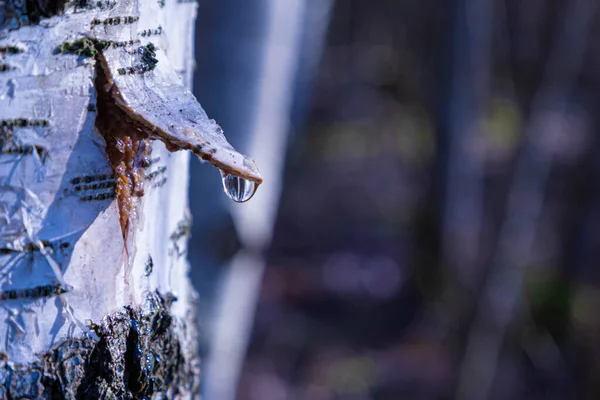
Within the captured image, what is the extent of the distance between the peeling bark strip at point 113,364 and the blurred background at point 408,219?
1.14m

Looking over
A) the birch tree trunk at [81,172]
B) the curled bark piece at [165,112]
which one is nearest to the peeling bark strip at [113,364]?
the birch tree trunk at [81,172]

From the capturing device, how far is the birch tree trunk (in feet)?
1.95

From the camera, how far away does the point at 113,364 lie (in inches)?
27.2

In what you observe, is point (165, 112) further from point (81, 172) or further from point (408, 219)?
point (408, 219)

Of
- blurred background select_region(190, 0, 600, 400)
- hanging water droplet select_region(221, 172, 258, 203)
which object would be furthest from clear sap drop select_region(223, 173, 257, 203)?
blurred background select_region(190, 0, 600, 400)

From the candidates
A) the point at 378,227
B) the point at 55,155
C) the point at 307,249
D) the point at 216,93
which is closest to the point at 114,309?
the point at 55,155

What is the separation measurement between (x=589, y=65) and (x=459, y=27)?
9.56ft

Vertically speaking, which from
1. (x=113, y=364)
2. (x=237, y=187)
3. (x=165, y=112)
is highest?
(x=165, y=112)

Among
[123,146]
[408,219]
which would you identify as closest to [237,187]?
[123,146]

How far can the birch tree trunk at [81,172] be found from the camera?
593 millimetres

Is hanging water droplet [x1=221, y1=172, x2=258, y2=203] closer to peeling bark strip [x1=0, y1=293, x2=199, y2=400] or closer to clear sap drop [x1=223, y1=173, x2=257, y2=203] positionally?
clear sap drop [x1=223, y1=173, x2=257, y2=203]

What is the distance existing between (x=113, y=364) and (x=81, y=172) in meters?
0.22

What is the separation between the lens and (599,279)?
5.02m

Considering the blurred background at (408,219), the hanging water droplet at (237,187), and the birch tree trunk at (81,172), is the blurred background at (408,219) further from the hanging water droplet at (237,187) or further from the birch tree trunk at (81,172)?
the birch tree trunk at (81,172)
